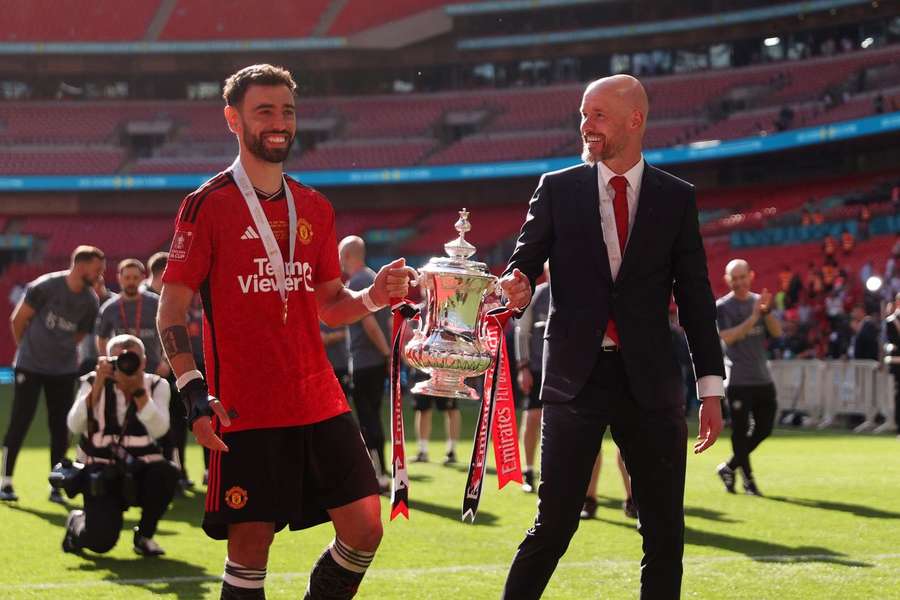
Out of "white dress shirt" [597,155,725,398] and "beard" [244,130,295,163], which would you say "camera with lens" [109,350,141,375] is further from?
"white dress shirt" [597,155,725,398]

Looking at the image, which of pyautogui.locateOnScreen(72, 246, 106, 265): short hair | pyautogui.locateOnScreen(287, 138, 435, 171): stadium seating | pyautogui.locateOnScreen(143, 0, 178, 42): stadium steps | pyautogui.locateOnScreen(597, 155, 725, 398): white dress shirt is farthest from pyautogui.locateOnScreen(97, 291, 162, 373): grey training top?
pyautogui.locateOnScreen(143, 0, 178, 42): stadium steps

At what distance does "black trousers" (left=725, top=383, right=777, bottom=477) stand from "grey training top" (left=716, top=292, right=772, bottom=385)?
0.07 meters

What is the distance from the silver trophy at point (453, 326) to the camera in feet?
14.0

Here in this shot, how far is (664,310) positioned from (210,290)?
1.47m

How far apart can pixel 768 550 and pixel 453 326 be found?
4110 mm

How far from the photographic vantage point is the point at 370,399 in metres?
10.8

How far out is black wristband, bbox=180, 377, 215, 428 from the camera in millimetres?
3908

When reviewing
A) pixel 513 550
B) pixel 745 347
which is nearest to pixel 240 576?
pixel 513 550

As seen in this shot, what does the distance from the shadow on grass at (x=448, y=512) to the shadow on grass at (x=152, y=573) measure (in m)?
2.37

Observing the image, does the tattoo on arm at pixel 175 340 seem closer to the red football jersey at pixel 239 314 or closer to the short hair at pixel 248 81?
the red football jersey at pixel 239 314

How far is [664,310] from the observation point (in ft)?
14.5

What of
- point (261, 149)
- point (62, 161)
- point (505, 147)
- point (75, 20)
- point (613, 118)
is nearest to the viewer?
point (261, 149)

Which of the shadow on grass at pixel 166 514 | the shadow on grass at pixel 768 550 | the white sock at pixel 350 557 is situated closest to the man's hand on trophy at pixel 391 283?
the white sock at pixel 350 557

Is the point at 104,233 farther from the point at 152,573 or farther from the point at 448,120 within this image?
the point at 152,573
